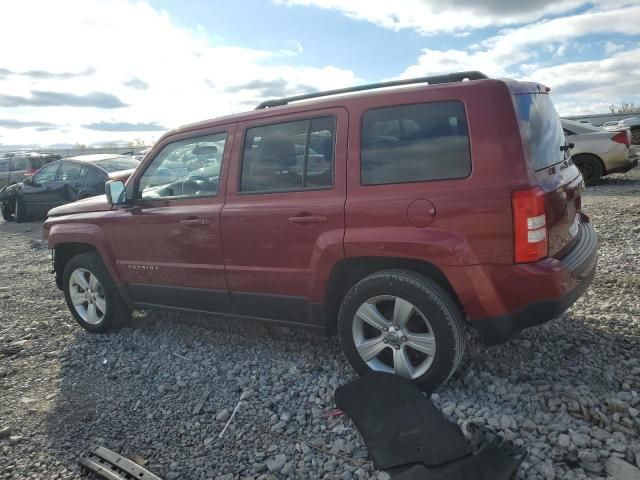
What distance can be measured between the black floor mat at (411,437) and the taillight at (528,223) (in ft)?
3.27

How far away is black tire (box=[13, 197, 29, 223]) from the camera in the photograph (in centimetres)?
1286

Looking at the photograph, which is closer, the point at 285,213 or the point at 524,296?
the point at 524,296

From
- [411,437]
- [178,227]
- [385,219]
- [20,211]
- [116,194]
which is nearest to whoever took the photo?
[411,437]

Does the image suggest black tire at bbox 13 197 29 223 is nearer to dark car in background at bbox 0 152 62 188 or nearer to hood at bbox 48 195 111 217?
dark car in background at bbox 0 152 62 188

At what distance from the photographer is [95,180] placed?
1082 cm

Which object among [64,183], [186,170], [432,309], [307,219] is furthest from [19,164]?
[432,309]

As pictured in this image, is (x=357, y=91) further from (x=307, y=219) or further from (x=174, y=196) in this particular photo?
(x=174, y=196)

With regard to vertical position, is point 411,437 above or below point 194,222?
below

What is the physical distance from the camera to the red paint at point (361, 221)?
2.78 m

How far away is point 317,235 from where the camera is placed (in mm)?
3318

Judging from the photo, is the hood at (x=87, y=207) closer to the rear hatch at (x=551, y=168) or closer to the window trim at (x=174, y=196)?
the window trim at (x=174, y=196)

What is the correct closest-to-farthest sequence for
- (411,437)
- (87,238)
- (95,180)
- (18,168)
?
1. (411,437)
2. (87,238)
3. (95,180)
4. (18,168)

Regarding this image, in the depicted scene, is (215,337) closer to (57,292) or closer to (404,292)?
(404,292)

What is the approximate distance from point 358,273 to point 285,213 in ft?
2.13
